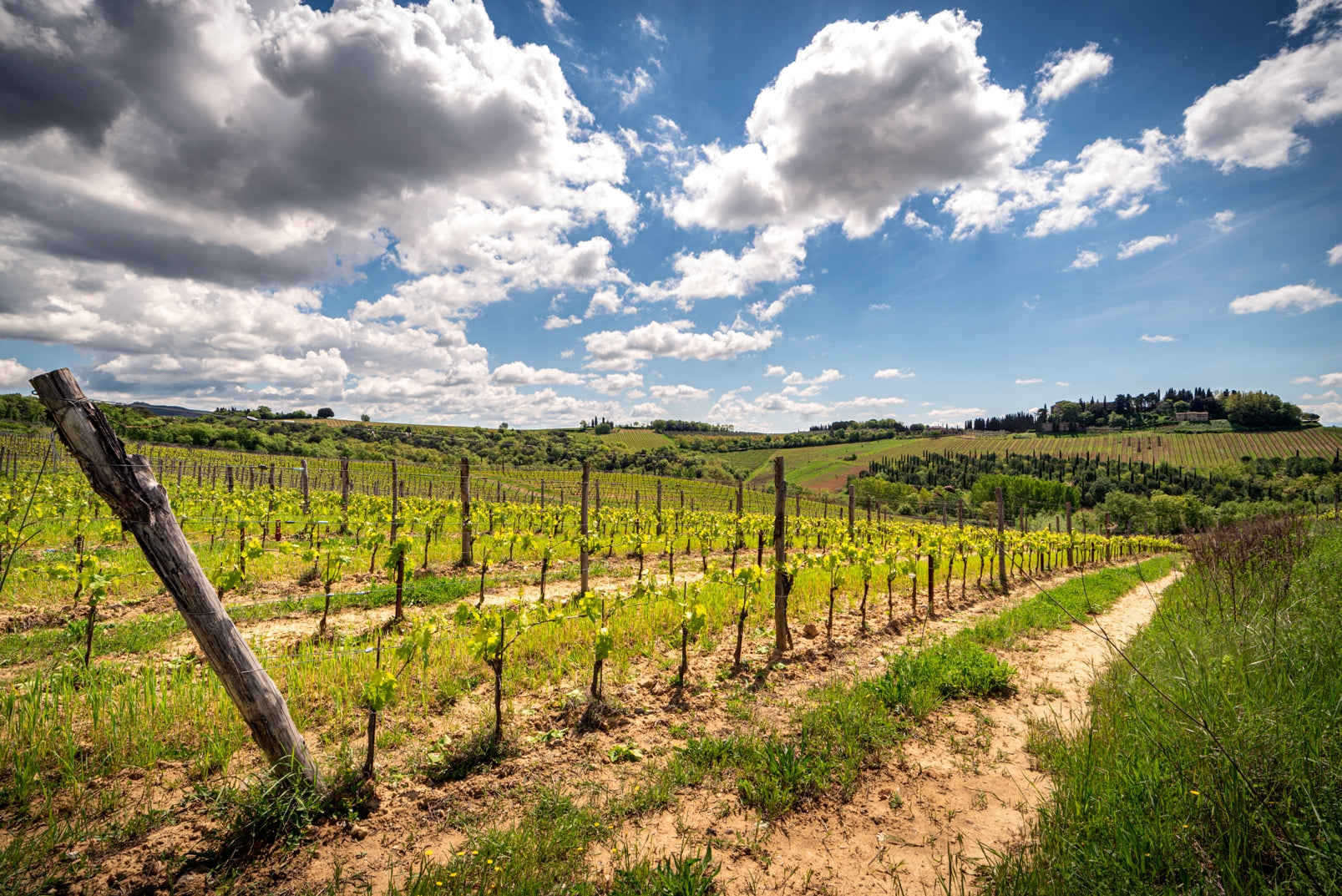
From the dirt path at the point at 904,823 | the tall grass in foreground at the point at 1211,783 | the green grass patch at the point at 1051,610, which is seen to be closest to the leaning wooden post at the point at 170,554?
the dirt path at the point at 904,823

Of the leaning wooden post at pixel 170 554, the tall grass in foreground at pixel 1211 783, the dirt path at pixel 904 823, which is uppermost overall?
the leaning wooden post at pixel 170 554

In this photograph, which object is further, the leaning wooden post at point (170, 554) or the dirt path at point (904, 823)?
the dirt path at point (904, 823)

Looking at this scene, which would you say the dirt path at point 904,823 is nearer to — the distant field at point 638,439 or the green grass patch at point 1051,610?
the green grass patch at point 1051,610

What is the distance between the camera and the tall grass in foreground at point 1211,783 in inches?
96.7

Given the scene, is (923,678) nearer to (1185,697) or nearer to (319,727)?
(1185,697)

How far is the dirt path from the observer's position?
10.7 feet

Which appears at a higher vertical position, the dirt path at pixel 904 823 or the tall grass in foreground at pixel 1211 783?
the tall grass in foreground at pixel 1211 783

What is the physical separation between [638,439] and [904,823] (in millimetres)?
126370

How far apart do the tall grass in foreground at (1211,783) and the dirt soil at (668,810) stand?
0.50 m

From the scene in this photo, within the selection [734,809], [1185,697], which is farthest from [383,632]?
[1185,697]

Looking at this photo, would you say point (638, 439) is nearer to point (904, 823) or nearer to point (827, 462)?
point (827, 462)

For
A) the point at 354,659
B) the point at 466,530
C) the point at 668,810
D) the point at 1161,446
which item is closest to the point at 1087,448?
the point at 1161,446

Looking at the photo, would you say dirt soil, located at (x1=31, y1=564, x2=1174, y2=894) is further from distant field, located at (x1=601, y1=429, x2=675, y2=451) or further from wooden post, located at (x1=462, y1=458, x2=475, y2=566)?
distant field, located at (x1=601, y1=429, x2=675, y2=451)

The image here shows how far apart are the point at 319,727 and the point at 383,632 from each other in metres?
2.66
